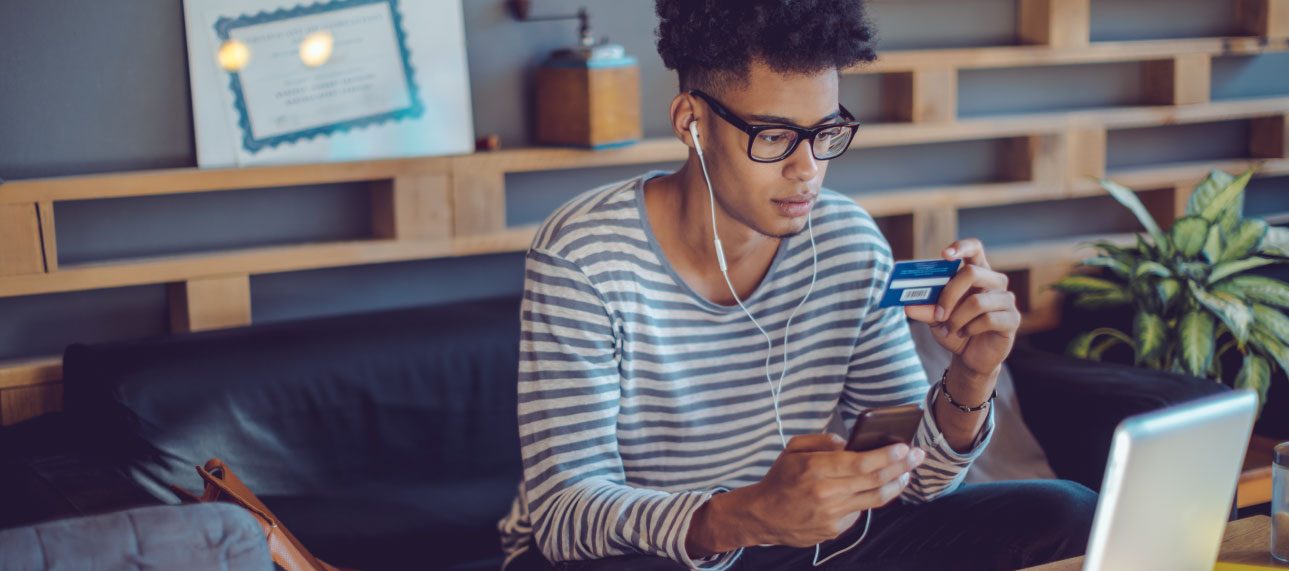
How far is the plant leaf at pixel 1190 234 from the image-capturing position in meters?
2.74

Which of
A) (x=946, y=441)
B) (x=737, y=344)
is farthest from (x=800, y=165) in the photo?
(x=946, y=441)

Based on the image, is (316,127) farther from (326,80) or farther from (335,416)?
(335,416)

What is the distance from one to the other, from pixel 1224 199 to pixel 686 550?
1885 millimetres

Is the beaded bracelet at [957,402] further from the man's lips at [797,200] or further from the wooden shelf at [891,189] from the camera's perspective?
the wooden shelf at [891,189]

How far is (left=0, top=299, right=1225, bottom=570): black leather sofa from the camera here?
2.00m

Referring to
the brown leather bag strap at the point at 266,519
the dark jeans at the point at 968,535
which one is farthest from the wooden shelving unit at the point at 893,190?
the dark jeans at the point at 968,535

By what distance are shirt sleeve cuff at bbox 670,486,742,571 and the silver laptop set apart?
1.67 ft

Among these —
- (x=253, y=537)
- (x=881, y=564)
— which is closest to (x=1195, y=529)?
(x=881, y=564)

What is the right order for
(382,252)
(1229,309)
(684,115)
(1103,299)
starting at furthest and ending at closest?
(1103,299) < (1229,309) < (382,252) < (684,115)

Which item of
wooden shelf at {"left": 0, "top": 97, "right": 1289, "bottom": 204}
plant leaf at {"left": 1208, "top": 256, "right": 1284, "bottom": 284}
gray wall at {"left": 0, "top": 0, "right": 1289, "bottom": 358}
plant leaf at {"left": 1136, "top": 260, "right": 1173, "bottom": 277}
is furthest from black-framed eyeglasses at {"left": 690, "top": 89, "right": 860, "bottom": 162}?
plant leaf at {"left": 1208, "top": 256, "right": 1284, "bottom": 284}

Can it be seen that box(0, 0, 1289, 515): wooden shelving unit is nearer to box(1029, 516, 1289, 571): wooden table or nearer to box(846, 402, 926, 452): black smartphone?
box(1029, 516, 1289, 571): wooden table

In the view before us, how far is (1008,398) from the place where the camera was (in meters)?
2.56

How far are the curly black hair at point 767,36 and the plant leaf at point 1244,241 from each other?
1.47m

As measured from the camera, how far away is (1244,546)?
4.79 ft
